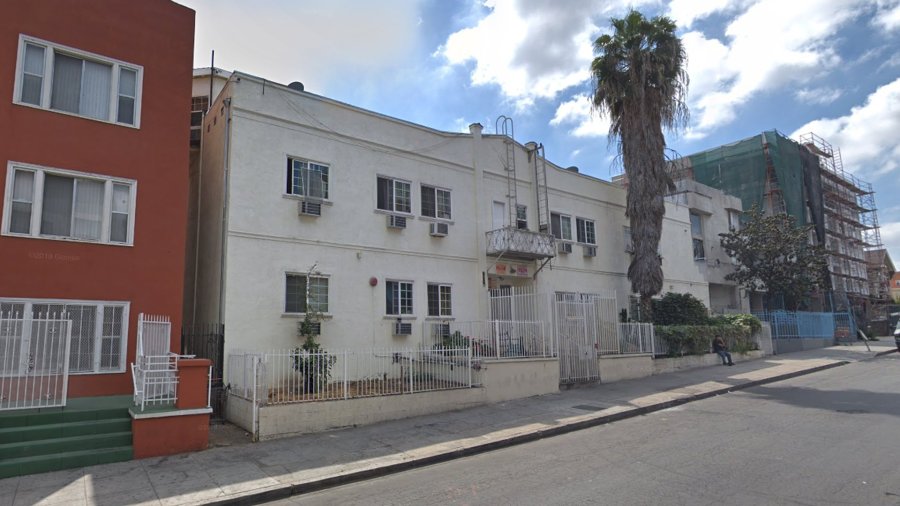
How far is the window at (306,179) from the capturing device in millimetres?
14539

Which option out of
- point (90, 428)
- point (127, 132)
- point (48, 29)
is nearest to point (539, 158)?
point (127, 132)

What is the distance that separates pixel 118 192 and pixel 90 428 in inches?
210

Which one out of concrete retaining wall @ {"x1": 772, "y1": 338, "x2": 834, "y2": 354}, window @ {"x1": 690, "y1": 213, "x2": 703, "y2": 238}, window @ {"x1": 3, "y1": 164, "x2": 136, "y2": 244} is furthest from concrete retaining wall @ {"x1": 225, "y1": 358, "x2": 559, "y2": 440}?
window @ {"x1": 690, "y1": 213, "x2": 703, "y2": 238}

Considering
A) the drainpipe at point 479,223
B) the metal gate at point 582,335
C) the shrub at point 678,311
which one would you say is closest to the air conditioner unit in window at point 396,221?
the drainpipe at point 479,223

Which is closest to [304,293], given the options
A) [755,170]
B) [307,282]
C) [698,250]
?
[307,282]

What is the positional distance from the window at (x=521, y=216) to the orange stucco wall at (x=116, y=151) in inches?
447

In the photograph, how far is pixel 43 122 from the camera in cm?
1103

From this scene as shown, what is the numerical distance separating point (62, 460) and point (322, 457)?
12.7ft

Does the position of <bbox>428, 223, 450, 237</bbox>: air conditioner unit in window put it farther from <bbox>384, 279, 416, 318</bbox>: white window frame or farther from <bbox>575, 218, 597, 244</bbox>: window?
<bbox>575, 218, 597, 244</bbox>: window

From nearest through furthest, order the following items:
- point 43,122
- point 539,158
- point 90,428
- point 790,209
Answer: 1. point 90,428
2. point 43,122
3. point 539,158
4. point 790,209

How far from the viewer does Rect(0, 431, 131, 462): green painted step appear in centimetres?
800

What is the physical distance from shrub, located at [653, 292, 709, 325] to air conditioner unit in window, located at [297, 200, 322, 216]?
48.0 feet

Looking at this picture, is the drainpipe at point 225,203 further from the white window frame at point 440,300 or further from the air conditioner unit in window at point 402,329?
the white window frame at point 440,300

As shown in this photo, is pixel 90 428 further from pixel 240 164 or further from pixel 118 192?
Answer: pixel 240 164
